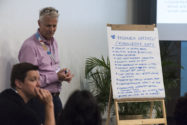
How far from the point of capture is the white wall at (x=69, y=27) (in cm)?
290

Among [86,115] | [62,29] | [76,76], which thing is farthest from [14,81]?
[76,76]

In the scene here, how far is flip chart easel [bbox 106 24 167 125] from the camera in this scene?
3.51m

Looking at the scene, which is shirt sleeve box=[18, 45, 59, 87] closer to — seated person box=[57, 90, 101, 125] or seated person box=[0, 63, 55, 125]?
seated person box=[0, 63, 55, 125]

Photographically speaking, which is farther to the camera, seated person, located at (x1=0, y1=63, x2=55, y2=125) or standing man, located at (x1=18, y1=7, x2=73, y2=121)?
standing man, located at (x1=18, y1=7, x2=73, y2=121)

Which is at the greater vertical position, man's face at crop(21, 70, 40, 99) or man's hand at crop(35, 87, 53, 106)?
man's face at crop(21, 70, 40, 99)

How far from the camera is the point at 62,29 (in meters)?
3.90

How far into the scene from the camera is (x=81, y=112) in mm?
1313

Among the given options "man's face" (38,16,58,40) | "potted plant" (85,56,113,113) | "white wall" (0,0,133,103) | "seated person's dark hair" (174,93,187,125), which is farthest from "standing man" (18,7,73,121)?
"seated person's dark hair" (174,93,187,125)

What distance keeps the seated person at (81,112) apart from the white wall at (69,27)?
5.36 feet

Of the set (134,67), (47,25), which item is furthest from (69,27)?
(47,25)

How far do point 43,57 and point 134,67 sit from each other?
3.64 feet

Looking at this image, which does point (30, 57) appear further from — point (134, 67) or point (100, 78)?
point (100, 78)

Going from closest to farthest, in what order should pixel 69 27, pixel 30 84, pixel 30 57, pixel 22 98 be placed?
1. pixel 22 98
2. pixel 30 84
3. pixel 30 57
4. pixel 69 27

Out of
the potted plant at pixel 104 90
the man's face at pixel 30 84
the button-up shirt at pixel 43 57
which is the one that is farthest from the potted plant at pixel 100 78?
the man's face at pixel 30 84
